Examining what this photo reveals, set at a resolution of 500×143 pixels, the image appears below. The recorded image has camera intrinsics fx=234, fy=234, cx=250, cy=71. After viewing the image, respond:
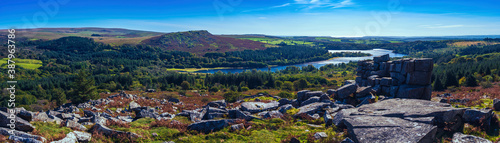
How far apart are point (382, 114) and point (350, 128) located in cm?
288

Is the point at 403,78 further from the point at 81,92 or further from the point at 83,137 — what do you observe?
the point at 81,92

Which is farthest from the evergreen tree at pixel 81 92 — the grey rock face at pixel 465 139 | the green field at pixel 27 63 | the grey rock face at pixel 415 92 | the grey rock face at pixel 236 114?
the green field at pixel 27 63

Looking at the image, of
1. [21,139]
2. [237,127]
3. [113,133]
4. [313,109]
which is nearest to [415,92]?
[313,109]

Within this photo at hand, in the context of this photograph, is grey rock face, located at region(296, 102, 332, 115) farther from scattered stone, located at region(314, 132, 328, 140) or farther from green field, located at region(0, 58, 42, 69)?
green field, located at region(0, 58, 42, 69)

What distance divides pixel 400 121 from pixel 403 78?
13981mm

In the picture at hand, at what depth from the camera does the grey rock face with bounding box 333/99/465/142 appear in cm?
1043

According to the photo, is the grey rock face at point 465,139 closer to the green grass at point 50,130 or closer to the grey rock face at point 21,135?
the green grass at point 50,130

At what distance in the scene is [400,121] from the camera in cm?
1191

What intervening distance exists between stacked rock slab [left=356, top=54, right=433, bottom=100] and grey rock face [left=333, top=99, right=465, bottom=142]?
26.5 feet

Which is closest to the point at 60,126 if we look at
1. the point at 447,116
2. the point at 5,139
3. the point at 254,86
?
the point at 5,139

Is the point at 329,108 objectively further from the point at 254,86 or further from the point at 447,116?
the point at 254,86

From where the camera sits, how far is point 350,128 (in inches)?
489

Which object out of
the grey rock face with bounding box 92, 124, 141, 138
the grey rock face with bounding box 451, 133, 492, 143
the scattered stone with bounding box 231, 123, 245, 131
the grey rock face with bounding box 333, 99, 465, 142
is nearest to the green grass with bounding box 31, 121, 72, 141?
the grey rock face with bounding box 92, 124, 141, 138

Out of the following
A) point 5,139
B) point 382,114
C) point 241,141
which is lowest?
point 241,141
